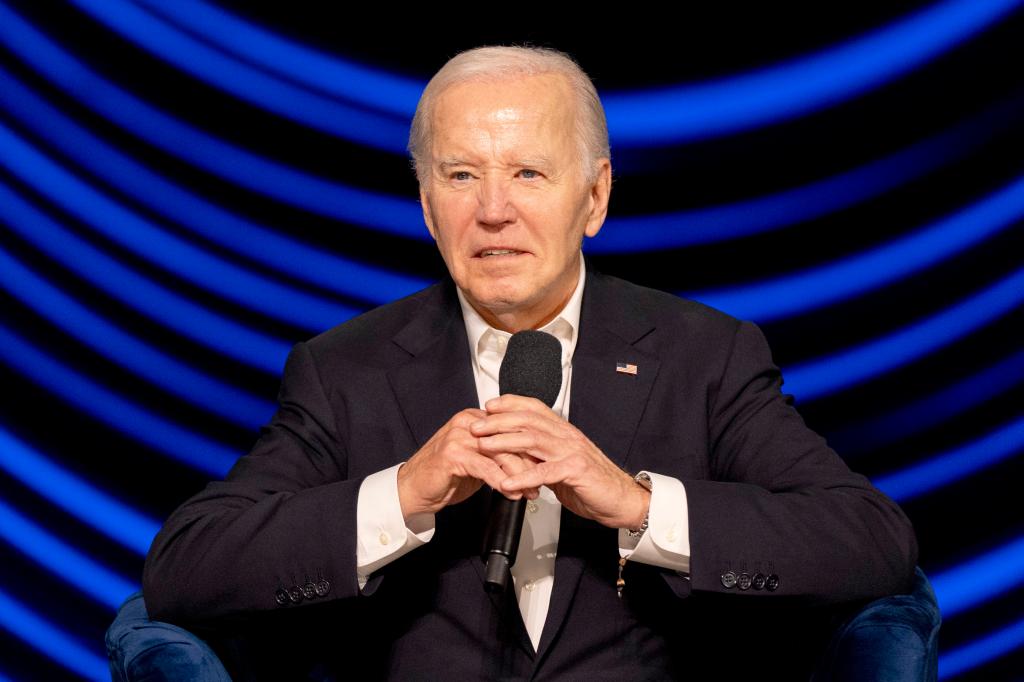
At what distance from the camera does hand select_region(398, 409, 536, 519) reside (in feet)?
6.23

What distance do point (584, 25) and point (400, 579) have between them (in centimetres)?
151

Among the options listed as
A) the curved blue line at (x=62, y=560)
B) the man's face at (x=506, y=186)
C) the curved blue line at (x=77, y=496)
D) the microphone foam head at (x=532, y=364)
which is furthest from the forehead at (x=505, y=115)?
the curved blue line at (x=62, y=560)

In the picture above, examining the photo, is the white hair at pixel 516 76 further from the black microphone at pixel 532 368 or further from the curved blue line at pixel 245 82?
the curved blue line at pixel 245 82

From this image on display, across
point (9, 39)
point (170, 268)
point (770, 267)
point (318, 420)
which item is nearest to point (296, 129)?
point (170, 268)

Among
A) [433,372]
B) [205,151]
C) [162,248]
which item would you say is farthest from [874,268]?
[162,248]

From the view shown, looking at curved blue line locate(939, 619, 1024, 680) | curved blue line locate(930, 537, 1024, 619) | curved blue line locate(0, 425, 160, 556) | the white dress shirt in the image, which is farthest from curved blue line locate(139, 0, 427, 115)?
curved blue line locate(939, 619, 1024, 680)

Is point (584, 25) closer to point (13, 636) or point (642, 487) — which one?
point (642, 487)

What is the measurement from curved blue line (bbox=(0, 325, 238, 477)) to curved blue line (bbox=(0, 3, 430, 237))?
0.66m

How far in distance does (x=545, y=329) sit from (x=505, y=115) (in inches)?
17.2

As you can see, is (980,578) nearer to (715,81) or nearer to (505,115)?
(715,81)

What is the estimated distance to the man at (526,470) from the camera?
79.3 inches

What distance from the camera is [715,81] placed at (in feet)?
9.90

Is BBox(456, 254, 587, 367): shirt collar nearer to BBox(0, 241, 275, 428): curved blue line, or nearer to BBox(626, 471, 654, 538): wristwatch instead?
BBox(626, 471, 654, 538): wristwatch

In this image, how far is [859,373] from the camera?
10.2 ft
